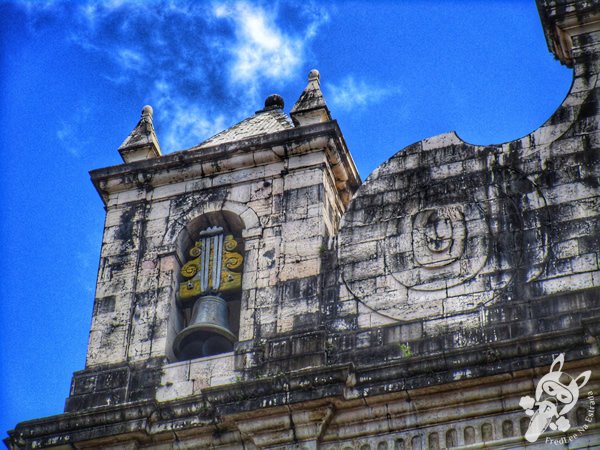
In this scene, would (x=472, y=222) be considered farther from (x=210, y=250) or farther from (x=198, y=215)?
(x=198, y=215)

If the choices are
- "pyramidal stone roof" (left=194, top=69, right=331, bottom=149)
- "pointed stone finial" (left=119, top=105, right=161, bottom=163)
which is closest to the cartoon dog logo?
"pyramidal stone roof" (left=194, top=69, right=331, bottom=149)

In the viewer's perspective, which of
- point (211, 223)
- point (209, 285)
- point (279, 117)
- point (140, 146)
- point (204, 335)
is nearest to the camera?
point (204, 335)

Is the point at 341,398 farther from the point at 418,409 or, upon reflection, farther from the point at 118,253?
the point at 118,253

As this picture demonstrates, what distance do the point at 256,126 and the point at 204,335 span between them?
374cm

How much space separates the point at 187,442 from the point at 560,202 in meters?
5.41

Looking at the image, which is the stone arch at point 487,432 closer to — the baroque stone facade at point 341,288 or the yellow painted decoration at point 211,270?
the baroque stone facade at point 341,288

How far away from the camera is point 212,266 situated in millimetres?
20703

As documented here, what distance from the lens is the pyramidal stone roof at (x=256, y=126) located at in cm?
2186

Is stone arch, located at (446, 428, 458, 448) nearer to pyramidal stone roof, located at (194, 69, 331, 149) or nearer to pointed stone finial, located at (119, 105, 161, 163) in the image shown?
pyramidal stone roof, located at (194, 69, 331, 149)

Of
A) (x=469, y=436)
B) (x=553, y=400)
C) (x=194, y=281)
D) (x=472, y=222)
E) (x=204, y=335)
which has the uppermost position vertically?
(x=194, y=281)

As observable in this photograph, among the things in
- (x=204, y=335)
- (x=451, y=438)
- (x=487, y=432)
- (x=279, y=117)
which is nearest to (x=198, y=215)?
(x=204, y=335)

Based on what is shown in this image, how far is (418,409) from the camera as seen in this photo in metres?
17.3

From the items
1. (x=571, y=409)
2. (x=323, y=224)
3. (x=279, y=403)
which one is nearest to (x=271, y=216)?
(x=323, y=224)

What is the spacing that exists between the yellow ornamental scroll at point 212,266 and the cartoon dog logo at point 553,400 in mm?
4944
